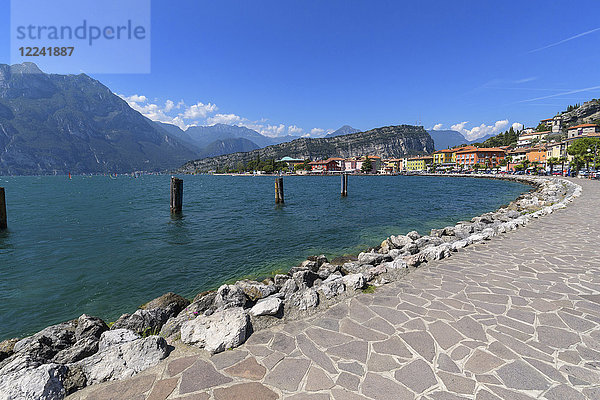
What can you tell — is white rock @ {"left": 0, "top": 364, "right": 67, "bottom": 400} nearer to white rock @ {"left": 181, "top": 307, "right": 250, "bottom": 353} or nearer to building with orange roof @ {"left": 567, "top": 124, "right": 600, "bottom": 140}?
white rock @ {"left": 181, "top": 307, "right": 250, "bottom": 353}

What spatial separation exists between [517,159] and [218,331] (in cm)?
13013

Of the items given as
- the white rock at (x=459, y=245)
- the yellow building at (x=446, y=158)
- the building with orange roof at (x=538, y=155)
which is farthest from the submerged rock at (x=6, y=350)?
the yellow building at (x=446, y=158)

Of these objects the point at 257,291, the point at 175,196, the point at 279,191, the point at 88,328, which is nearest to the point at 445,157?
→ the point at 279,191

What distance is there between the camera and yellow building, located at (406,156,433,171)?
145625 millimetres

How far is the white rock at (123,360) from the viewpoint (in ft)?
10.5

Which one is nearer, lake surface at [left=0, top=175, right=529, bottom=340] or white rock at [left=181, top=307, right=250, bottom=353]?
white rock at [left=181, top=307, right=250, bottom=353]

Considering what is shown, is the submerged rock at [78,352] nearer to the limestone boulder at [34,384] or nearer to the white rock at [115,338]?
the white rock at [115,338]

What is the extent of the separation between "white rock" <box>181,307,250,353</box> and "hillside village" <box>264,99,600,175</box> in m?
76.9

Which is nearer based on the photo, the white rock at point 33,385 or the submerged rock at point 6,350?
the white rock at point 33,385

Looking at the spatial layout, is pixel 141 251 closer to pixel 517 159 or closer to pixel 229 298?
pixel 229 298

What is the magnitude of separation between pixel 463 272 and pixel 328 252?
22.7ft

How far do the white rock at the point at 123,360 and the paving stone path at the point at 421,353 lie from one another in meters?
0.12

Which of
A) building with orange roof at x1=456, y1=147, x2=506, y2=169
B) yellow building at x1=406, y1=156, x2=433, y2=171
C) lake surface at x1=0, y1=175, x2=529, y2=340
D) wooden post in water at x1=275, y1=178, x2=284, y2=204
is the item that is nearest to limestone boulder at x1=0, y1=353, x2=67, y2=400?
lake surface at x1=0, y1=175, x2=529, y2=340

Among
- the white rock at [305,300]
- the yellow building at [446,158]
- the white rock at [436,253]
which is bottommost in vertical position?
the white rock at [305,300]
